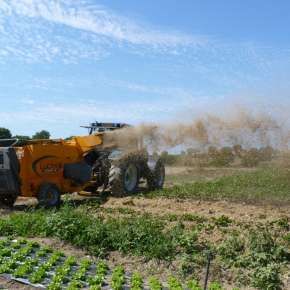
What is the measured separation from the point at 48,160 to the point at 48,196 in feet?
3.09

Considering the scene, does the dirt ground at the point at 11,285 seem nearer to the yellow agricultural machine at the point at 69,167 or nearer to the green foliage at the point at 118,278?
the green foliage at the point at 118,278

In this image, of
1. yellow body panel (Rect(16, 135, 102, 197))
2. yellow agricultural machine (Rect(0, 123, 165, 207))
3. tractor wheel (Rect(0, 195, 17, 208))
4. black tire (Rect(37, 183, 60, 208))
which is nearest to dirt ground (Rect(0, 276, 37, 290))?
yellow agricultural machine (Rect(0, 123, 165, 207))

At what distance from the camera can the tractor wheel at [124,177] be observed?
1722 cm

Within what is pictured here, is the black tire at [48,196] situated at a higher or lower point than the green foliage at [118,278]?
higher

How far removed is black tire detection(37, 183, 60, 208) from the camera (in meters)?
14.8

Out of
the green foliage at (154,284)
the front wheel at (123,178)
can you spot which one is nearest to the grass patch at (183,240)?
the green foliage at (154,284)

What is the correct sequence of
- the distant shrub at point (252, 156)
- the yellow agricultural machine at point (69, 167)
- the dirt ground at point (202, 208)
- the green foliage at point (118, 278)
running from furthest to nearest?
the distant shrub at point (252, 156), the yellow agricultural machine at point (69, 167), the dirt ground at point (202, 208), the green foliage at point (118, 278)

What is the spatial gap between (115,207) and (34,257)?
217 inches

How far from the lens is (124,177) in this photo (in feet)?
57.5

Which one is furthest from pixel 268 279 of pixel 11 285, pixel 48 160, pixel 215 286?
pixel 48 160

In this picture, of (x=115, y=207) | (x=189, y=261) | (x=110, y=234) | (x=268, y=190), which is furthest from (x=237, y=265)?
(x=268, y=190)

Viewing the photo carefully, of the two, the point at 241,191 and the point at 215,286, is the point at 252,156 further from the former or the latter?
the point at 215,286

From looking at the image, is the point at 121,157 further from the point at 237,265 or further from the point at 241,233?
the point at 237,265

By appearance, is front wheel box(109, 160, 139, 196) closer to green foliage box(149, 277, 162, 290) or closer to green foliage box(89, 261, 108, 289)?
green foliage box(89, 261, 108, 289)
